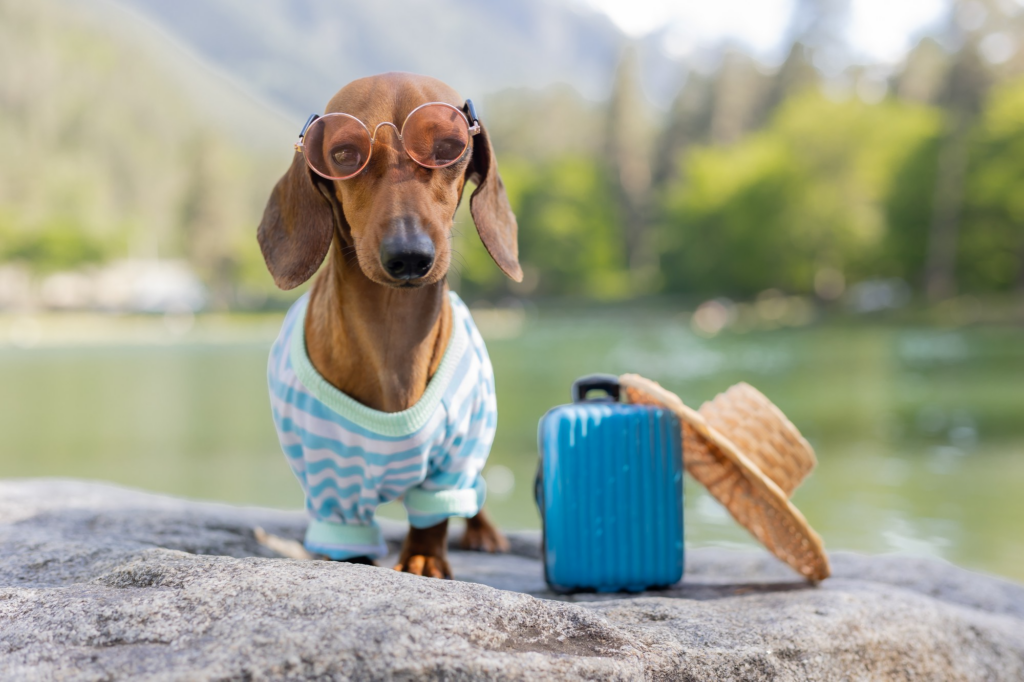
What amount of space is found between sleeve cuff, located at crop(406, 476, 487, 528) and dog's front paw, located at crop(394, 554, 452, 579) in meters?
0.10

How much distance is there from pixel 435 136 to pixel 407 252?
386mm

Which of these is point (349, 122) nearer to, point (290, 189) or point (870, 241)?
point (290, 189)

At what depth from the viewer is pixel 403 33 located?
4252 inches

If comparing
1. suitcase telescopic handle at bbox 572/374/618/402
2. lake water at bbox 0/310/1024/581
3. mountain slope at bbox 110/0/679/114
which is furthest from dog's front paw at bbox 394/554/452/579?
mountain slope at bbox 110/0/679/114

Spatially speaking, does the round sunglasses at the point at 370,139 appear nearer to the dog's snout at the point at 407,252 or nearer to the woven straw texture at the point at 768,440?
the dog's snout at the point at 407,252

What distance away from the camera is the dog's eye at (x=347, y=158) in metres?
2.31

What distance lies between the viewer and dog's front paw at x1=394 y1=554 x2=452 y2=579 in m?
2.62

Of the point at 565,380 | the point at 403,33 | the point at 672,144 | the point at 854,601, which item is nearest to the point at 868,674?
the point at 854,601

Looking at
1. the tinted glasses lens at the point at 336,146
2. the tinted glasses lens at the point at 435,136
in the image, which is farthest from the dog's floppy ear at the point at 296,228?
the tinted glasses lens at the point at 435,136

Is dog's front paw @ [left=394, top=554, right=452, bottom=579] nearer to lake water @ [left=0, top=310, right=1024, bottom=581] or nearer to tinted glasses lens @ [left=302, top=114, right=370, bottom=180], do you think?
tinted glasses lens @ [left=302, top=114, right=370, bottom=180]

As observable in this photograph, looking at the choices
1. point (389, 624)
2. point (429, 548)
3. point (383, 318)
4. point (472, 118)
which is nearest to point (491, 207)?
point (472, 118)

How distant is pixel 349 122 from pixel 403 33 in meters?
113

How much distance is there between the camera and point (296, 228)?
99.6 inches

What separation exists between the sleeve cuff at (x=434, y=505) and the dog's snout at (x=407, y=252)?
2.46 ft
